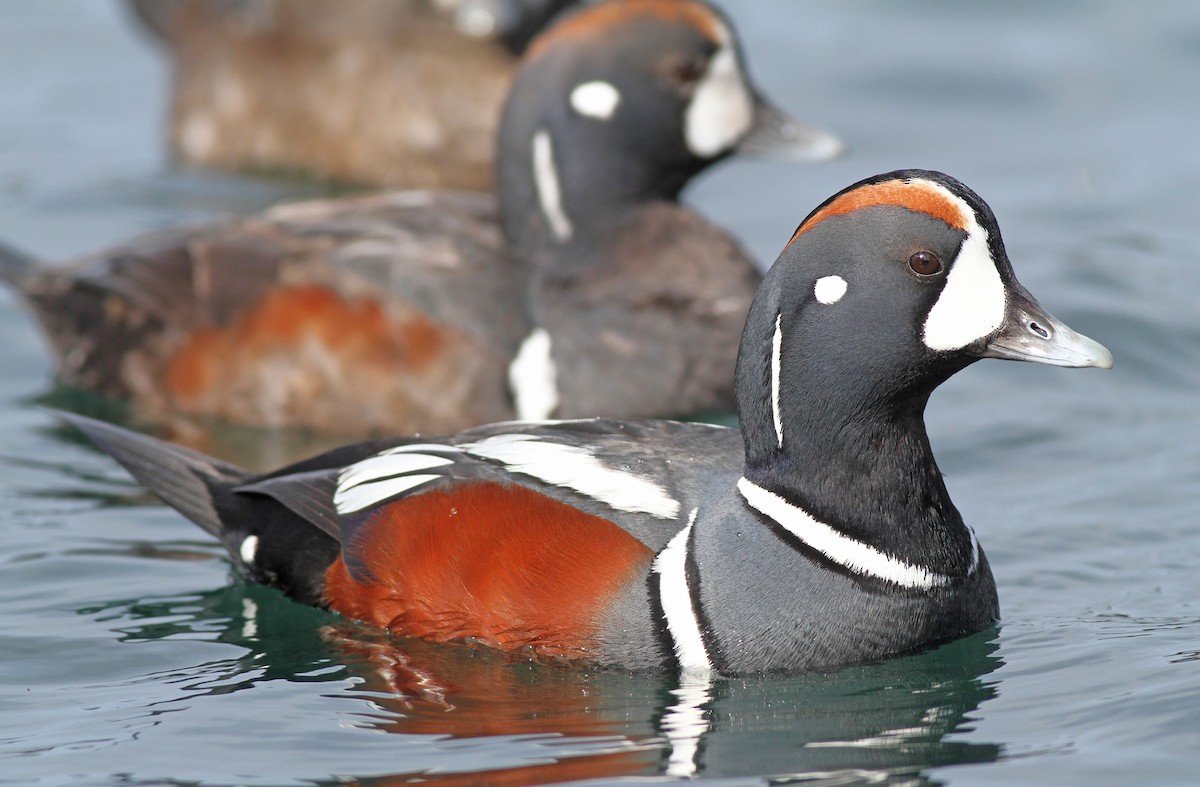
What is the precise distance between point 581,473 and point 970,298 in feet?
4.47

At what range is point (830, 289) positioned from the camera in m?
5.88

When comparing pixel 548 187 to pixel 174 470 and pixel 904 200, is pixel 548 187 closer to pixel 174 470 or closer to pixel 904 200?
pixel 174 470

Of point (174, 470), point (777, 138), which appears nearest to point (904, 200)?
point (174, 470)

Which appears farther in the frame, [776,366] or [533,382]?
[533,382]

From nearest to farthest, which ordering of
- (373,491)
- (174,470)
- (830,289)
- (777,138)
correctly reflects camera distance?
(830,289), (373,491), (174,470), (777,138)

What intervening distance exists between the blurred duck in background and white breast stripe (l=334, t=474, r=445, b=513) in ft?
19.8

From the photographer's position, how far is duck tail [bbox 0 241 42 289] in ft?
31.8

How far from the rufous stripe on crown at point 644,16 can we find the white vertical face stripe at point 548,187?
1.54ft

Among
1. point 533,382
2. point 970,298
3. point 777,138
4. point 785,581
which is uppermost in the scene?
point 777,138

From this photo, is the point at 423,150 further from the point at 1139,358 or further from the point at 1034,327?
the point at 1034,327

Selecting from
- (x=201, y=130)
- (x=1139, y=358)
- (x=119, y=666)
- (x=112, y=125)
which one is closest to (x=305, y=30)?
(x=201, y=130)

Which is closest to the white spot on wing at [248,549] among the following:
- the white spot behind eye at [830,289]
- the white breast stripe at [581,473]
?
the white breast stripe at [581,473]

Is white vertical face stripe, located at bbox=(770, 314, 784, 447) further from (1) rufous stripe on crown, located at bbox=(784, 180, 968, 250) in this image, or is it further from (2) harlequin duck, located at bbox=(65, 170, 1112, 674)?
(1) rufous stripe on crown, located at bbox=(784, 180, 968, 250)

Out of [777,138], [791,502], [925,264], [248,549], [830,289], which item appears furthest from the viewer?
[777,138]
